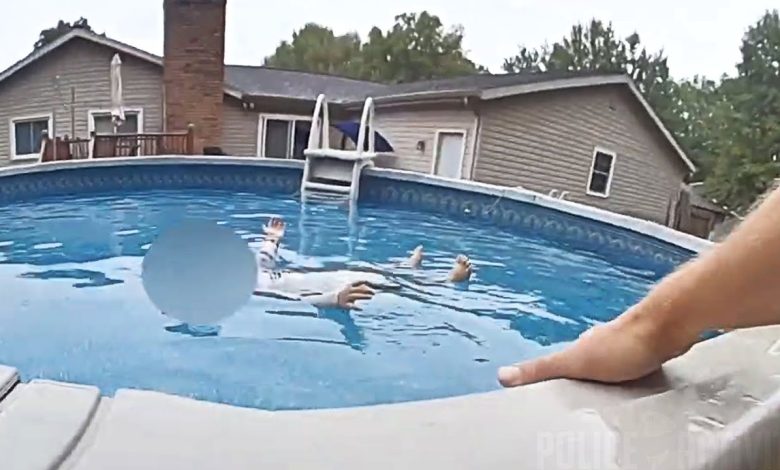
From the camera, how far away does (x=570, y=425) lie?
60cm

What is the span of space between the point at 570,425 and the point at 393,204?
7.90m

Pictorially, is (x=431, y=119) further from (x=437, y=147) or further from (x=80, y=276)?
(x=80, y=276)

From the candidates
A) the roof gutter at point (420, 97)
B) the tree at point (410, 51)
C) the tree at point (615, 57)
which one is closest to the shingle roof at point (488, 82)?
the roof gutter at point (420, 97)

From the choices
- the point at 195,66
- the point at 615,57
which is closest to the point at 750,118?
the point at 615,57

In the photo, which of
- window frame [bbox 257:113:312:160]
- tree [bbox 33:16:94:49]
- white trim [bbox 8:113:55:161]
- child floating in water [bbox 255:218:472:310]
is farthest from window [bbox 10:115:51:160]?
child floating in water [bbox 255:218:472:310]

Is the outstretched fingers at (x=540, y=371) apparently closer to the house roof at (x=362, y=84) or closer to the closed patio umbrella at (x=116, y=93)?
the house roof at (x=362, y=84)

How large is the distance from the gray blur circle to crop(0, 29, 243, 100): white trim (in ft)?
22.4

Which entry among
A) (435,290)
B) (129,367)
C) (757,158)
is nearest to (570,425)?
(129,367)

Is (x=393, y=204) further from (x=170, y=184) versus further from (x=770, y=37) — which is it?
(x=770, y=37)

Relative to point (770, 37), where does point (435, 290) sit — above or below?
below

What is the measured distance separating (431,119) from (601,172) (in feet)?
9.29

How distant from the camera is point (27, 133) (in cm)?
1154

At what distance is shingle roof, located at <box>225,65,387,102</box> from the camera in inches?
472

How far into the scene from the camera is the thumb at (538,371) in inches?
29.0
